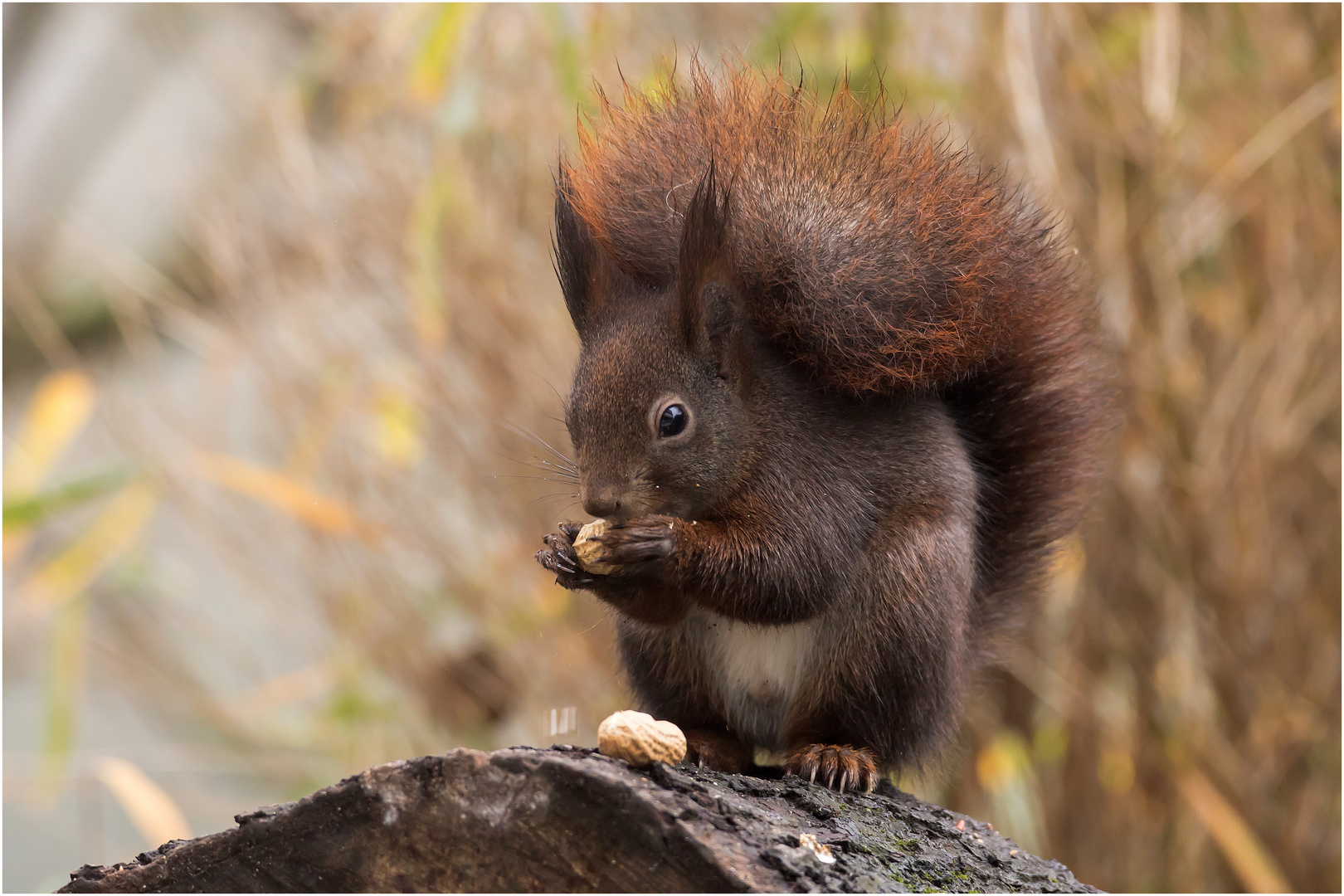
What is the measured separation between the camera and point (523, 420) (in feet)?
8.56

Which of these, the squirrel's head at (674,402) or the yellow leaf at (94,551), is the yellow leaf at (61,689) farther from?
the squirrel's head at (674,402)

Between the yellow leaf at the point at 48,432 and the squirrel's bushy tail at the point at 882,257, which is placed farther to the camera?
the yellow leaf at the point at 48,432

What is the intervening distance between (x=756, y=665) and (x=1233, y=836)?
1.50m

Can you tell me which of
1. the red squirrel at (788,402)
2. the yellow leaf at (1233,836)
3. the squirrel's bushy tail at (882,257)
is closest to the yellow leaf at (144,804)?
the red squirrel at (788,402)

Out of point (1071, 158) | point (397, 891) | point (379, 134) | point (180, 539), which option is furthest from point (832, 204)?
point (180, 539)

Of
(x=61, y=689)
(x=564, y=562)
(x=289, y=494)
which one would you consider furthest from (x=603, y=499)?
(x=61, y=689)

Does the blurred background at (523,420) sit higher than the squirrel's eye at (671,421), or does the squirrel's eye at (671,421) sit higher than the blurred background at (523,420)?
the blurred background at (523,420)

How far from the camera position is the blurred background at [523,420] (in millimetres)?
2377

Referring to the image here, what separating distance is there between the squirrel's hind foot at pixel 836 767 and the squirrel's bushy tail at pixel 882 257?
0.32 meters

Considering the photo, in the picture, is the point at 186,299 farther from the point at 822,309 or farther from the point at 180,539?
the point at 822,309

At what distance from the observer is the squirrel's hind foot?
124cm

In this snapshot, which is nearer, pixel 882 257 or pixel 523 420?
pixel 882 257

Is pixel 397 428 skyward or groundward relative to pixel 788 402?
skyward

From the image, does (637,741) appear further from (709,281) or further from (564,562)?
(709,281)
